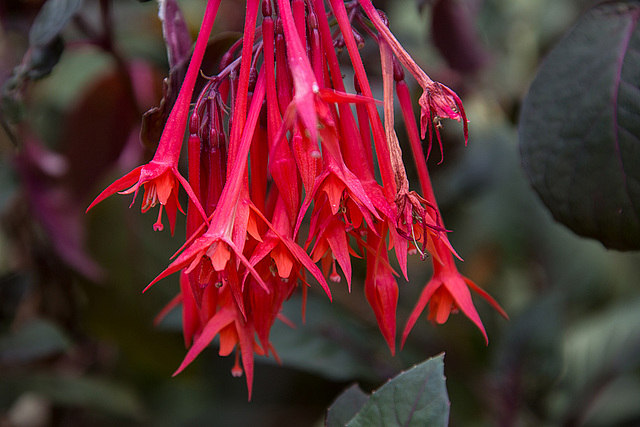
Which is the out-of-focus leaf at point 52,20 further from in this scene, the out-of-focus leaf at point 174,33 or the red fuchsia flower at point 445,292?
the red fuchsia flower at point 445,292

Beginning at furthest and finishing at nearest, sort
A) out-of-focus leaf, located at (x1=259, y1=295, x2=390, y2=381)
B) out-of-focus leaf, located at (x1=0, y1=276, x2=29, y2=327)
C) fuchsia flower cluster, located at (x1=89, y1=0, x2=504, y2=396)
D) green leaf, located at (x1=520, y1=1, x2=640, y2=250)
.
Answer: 1. out-of-focus leaf, located at (x1=0, y1=276, x2=29, y2=327)
2. out-of-focus leaf, located at (x1=259, y1=295, x2=390, y2=381)
3. green leaf, located at (x1=520, y1=1, x2=640, y2=250)
4. fuchsia flower cluster, located at (x1=89, y1=0, x2=504, y2=396)

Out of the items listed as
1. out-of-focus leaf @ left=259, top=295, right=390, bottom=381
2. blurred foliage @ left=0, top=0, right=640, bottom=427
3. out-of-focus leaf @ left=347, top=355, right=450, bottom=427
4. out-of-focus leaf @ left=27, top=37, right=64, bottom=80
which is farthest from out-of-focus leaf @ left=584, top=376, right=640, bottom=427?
out-of-focus leaf @ left=27, top=37, right=64, bottom=80

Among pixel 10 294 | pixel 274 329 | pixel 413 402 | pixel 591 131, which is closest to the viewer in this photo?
pixel 413 402

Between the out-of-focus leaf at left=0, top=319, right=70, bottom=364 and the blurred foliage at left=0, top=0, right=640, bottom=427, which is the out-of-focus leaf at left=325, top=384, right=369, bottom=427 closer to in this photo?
the blurred foliage at left=0, top=0, right=640, bottom=427

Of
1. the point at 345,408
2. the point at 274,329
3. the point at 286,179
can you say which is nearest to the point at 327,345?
the point at 274,329

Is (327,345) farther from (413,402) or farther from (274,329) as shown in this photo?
(413,402)

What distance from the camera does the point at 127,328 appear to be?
86cm

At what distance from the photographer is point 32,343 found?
0.73 metres

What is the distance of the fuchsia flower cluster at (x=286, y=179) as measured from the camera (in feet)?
1.16

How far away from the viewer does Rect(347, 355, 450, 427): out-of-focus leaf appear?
36 centimetres

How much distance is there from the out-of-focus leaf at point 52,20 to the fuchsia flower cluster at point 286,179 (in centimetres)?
19

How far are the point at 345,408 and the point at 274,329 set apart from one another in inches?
11.4

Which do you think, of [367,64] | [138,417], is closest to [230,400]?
[138,417]

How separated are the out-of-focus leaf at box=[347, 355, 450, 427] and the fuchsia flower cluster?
5cm
